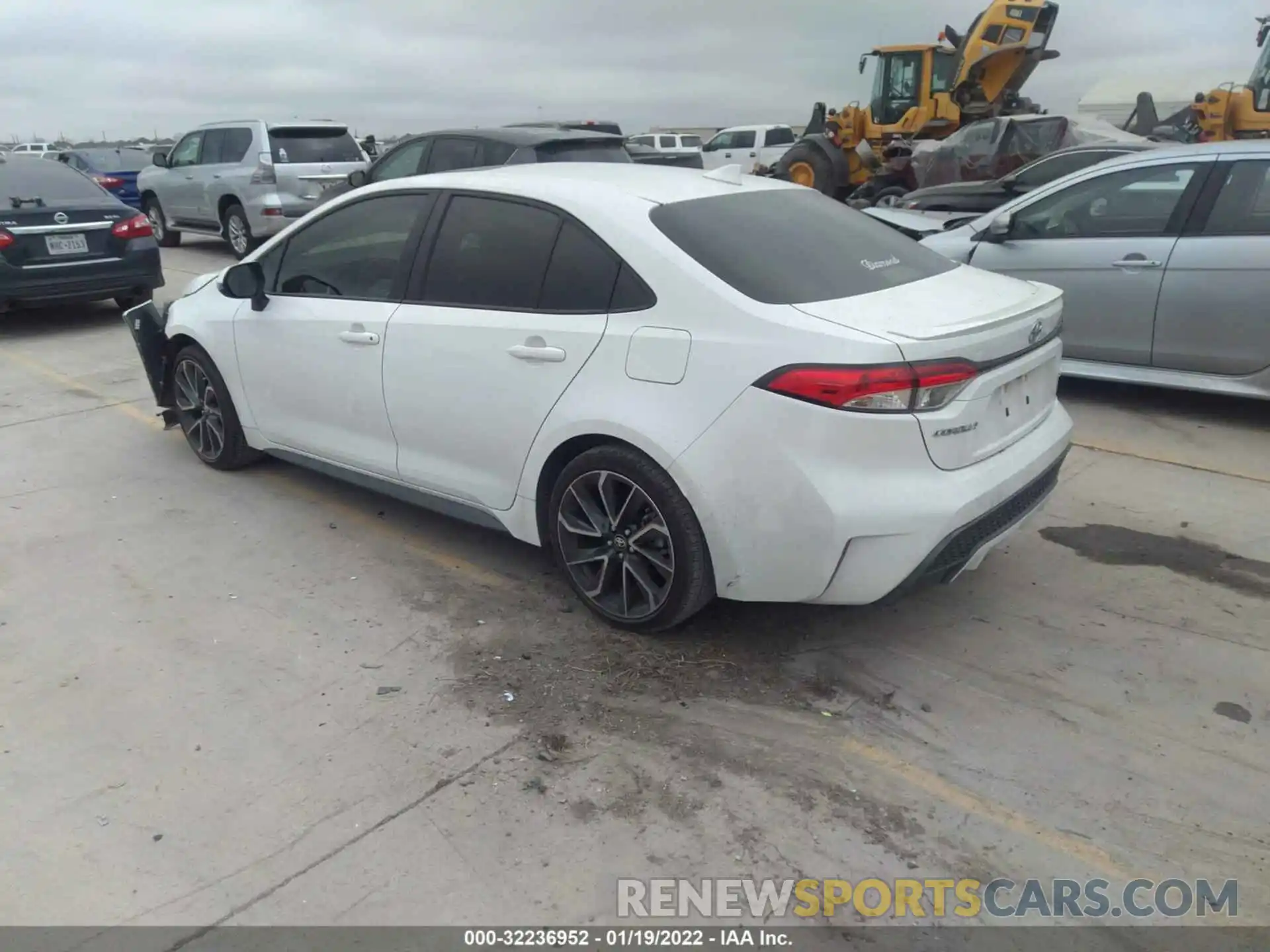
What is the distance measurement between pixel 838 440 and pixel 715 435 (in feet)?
1.32

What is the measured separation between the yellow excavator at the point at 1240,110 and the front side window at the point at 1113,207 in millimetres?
9343

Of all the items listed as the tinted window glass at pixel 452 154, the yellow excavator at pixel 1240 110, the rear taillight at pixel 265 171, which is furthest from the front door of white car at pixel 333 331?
the yellow excavator at pixel 1240 110

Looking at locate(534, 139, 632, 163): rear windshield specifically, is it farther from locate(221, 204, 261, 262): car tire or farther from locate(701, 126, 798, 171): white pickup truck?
locate(701, 126, 798, 171): white pickup truck

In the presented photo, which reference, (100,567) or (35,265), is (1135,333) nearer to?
(100,567)

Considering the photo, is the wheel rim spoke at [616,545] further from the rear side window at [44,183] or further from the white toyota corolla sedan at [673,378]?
the rear side window at [44,183]

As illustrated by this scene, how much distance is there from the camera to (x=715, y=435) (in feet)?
10.5

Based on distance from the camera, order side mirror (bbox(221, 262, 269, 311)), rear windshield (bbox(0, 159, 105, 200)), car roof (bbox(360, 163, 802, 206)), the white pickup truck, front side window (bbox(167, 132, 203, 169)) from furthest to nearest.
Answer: the white pickup truck → front side window (bbox(167, 132, 203, 169)) → rear windshield (bbox(0, 159, 105, 200)) → side mirror (bbox(221, 262, 269, 311)) → car roof (bbox(360, 163, 802, 206))

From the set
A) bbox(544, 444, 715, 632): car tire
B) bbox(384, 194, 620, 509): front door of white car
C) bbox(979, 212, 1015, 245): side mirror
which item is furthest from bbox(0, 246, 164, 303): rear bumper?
bbox(979, 212, 1015, 245): side mirror

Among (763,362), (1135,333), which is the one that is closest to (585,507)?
(763,362)

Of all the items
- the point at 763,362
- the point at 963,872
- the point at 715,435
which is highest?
the point at 763,362

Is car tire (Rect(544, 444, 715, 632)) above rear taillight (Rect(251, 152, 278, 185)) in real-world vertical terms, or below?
below

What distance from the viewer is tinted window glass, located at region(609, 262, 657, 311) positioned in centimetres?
342

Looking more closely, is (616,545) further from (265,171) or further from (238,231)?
(238,231)

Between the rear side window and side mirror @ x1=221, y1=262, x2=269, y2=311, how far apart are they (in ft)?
18.8
